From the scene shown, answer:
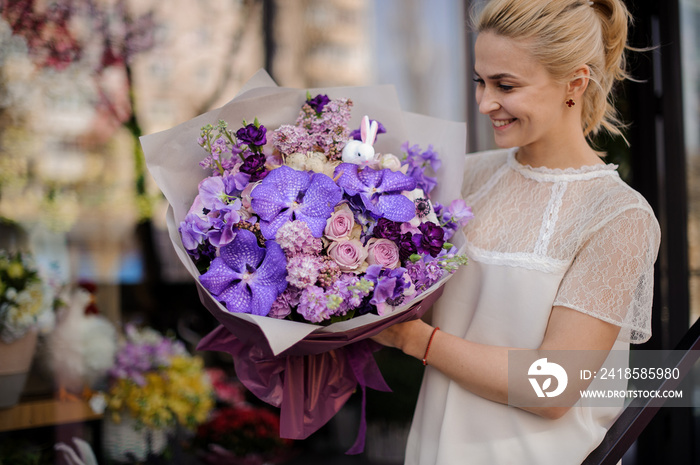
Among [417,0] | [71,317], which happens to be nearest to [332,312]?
[71,317]

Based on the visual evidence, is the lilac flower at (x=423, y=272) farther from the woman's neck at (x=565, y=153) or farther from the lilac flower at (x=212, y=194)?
the woman's neck at (x=565, y=153)

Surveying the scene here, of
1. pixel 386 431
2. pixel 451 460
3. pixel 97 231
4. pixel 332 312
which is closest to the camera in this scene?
pixel 332 312

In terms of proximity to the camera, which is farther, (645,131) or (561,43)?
(645,131)

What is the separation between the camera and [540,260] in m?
1.27

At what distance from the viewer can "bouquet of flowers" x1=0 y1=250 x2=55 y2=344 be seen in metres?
1.96

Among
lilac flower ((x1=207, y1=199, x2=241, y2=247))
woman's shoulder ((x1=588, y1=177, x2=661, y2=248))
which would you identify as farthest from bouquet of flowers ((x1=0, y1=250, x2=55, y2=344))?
woman's shoulder ((x1=588, y1=177, x2=661, y2=248))

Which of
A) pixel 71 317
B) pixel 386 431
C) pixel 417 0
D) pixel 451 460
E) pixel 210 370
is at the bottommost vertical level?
pixel 386 431

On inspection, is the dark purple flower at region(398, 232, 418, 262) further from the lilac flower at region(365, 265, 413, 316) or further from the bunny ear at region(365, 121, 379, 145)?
the bunny ear at region(365, 121, 379, 145)

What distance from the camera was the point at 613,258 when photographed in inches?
46.4

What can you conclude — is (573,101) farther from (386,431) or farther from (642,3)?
(386,431)

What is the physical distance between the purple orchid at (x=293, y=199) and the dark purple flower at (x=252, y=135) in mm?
82

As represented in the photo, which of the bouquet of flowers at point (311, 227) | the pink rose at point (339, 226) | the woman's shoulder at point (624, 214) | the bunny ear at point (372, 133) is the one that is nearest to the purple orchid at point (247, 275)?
the bouquet of flowers at point (311, 227)

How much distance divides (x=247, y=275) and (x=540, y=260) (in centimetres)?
67

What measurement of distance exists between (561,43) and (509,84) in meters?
0.14
